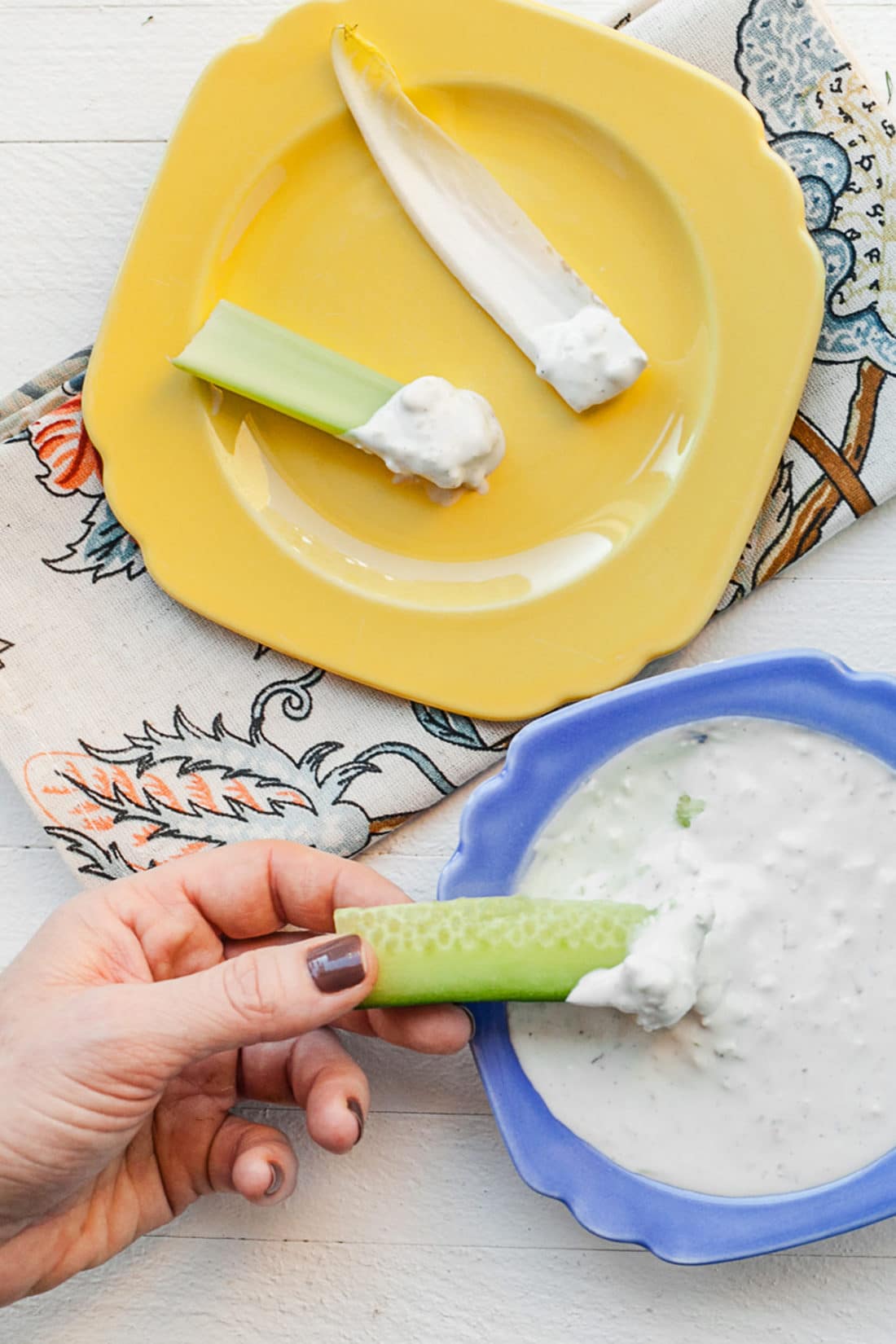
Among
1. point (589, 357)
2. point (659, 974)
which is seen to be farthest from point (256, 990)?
point (589, 357)

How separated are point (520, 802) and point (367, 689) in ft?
0.63

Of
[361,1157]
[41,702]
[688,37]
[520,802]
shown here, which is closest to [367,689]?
[520,802]

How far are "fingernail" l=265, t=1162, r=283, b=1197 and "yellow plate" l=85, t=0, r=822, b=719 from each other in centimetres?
42

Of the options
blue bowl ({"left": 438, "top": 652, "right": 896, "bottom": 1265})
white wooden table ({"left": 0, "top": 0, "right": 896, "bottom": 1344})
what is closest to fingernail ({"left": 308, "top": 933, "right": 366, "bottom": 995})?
blue bowl ({"left": 438, "top": 652, "right": 896, "bottom": 1265})

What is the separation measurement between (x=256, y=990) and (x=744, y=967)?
0.39m

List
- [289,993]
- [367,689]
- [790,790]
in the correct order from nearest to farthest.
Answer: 1. [289,993]
2. [790,790]
3. [367,689]

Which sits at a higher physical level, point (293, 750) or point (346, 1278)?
point (293, 750)

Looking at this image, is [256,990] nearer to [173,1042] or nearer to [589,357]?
[173,1042]

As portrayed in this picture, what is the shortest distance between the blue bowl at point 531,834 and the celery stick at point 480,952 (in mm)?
68

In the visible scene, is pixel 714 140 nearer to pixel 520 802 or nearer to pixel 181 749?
pixel 520 802

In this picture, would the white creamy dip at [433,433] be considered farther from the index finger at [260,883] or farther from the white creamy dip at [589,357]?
the index finger at [260,883]

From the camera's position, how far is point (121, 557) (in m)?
1.04

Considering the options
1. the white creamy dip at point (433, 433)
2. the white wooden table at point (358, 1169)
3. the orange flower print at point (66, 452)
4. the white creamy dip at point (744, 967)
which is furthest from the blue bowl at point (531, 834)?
the orange flower print at point (66, 452)

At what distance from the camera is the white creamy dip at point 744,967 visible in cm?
89
